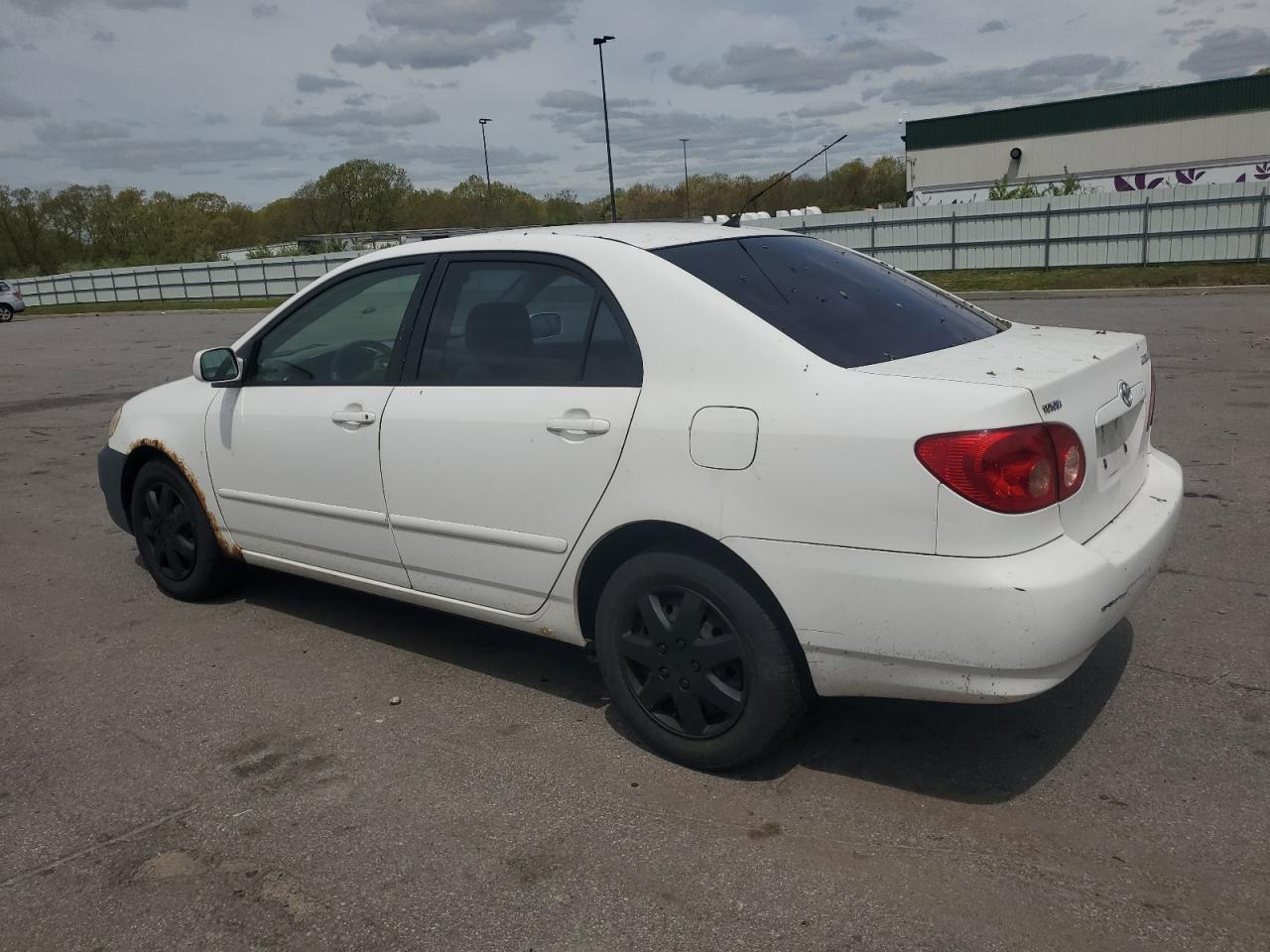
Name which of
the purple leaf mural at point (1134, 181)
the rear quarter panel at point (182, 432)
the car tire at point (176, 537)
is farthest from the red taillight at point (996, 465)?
the purple leaf mural at point (1134, 181)

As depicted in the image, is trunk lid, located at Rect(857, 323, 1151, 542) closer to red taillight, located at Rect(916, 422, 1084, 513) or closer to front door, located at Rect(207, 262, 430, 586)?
red taillight, located at Rect(916, 422, 1084, 513)

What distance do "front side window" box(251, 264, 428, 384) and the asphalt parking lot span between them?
116 centimetres

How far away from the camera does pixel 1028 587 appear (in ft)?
9.04

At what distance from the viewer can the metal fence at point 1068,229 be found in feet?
82.0

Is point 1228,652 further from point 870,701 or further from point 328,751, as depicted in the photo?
point 328,751

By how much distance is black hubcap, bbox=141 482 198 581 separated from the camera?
16.8ft

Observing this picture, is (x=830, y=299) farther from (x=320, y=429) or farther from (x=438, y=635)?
(x=438, y=635)

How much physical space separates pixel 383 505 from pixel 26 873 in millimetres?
1616

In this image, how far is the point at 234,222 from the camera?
251 ft

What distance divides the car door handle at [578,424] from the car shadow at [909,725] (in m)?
1.05

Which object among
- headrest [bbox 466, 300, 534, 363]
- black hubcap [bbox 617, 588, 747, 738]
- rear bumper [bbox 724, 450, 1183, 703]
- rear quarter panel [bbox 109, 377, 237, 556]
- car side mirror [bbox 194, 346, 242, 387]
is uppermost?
headrest [bbox 466, 300, 534, 363]

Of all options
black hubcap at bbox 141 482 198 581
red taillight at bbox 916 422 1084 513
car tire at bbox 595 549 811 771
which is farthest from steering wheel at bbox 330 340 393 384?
red taillight at bbox 916 422 1084 513

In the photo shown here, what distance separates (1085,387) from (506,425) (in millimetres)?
1787

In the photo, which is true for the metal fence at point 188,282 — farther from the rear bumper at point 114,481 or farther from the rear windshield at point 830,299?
the rear windshield at point 830,299
